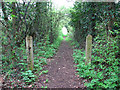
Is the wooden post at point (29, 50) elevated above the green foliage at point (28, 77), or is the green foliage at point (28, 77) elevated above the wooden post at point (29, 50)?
the wooden post at point (29, 50)

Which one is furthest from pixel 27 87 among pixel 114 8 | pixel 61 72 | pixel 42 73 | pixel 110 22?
pixel 114 8

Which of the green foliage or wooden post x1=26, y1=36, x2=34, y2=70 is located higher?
wooden post x1=26, y1=36, x2=34, y2=70

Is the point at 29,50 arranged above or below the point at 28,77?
above

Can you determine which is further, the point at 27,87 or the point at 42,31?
the point at 42,31

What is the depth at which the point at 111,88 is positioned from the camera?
297cm

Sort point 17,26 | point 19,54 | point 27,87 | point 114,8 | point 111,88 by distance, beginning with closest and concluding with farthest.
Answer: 1. point 111,88
2. point 27,87
3. point 19,54
4. point 17,26
5. point 114,8

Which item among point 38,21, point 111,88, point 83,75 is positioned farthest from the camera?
point 38,21

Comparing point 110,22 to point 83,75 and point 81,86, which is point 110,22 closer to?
point 83,75

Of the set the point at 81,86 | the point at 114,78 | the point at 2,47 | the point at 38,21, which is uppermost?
the point at 38,21

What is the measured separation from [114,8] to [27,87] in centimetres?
570

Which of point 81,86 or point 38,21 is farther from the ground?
point 38,21

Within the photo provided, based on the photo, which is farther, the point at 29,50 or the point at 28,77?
the point at 29,50

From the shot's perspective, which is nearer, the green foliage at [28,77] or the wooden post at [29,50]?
the green foliage at [28,77]

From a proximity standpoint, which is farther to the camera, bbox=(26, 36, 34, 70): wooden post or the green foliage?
bbox=(26, 36, 34, 70): wooden post
